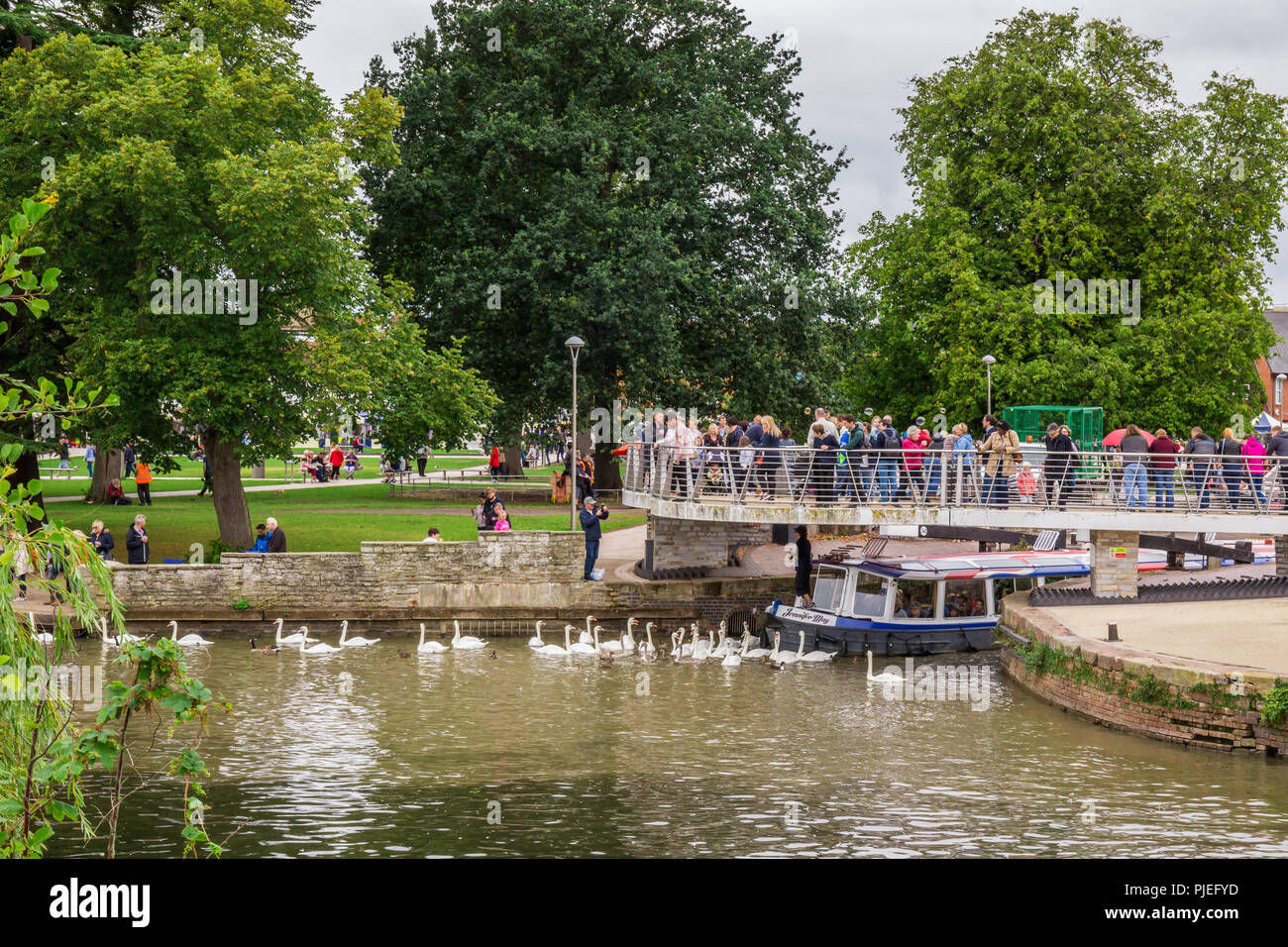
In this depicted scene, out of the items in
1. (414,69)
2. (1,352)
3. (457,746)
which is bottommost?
(457,746)

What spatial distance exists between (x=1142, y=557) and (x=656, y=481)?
45.4 ft

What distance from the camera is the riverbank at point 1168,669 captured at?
17.5 m

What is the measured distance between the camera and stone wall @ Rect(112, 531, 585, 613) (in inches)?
1184

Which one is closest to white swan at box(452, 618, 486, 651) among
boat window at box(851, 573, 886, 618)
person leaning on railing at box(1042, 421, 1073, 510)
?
boat window at box(851, 573, 886, 618)

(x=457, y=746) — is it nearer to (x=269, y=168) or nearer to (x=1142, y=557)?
(x=269, y=168)

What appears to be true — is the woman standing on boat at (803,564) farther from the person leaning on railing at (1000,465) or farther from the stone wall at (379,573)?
the person leaning on railing at (1000,465)

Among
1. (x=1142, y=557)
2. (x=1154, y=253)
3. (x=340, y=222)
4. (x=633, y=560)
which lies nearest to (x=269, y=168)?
(x=340, y=222)

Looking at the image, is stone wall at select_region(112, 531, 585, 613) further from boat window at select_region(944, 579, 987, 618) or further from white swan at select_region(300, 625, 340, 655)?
boat window at select_region(944, 579, 987, 618)

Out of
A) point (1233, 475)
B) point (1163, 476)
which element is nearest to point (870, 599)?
point (1163, 476)

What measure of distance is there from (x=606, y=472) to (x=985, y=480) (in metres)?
22.2

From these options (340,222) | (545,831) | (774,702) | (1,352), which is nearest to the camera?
(545,831)

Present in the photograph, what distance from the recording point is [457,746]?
19.4 m

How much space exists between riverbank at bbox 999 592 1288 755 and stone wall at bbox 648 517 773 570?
8.61 metres
